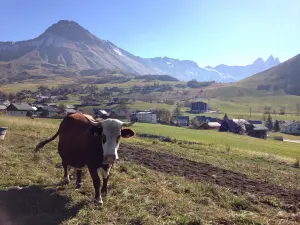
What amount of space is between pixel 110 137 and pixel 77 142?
6.08 feet

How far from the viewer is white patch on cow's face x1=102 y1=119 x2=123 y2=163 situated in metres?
8.25

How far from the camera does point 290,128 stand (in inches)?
5778

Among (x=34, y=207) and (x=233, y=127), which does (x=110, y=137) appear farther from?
(x=233, y=127)

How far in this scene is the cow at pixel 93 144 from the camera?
840cm

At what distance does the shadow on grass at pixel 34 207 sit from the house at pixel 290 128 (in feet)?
499

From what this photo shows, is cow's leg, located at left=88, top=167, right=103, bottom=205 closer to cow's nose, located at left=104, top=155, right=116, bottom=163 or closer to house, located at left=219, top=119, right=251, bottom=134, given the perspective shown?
cow's nose, located at left=104, top=155, right=116, bottom=163

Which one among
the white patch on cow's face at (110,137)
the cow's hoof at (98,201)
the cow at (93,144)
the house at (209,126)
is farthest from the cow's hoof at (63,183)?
the house at (209,126)

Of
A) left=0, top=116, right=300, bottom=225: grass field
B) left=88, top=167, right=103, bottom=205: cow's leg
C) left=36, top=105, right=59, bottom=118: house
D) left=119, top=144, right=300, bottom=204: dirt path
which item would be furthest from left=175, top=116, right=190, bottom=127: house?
left=88, top=167, right=103, bottom=205: cow's leg

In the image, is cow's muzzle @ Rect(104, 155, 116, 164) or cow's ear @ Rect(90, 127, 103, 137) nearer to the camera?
cow's muzzle @ Rect(104, 155, 116, 164)

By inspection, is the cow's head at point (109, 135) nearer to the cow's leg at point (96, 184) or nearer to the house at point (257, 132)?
the cow's leg at point (96, 184)

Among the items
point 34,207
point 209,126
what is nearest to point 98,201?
point 34,207

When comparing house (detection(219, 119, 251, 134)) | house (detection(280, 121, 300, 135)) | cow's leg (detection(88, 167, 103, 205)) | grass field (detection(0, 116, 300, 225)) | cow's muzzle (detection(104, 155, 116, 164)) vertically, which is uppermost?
cow's muzzle (detection(104, 155, 116, 164))

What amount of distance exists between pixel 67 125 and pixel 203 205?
5292 mm

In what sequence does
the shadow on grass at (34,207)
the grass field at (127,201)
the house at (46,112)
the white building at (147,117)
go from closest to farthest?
the shadow on grass at (34,207), the grass field at (127,201), the house at (46,112), the white building at (147,117)
